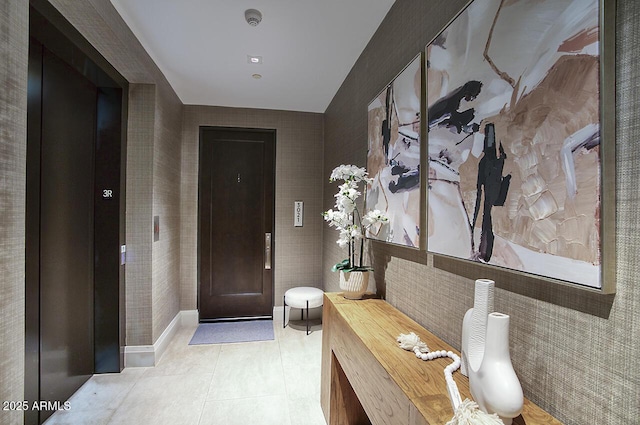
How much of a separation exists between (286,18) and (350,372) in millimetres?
2162

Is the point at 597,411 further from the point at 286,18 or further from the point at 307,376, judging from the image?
the point at 286,18

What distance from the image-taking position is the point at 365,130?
2295mm

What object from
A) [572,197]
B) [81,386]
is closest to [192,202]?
[81,386]

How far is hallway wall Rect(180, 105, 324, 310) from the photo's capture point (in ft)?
12.1

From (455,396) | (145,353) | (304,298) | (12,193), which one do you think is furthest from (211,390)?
(455,396)

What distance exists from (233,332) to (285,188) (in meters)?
1.81

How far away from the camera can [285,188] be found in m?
3.86

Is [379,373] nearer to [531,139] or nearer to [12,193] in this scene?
[531,139]

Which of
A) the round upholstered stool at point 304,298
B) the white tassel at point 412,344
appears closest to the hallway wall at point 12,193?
the white tassel at point 412,344

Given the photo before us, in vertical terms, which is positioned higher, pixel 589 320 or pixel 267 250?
pixel 589 320

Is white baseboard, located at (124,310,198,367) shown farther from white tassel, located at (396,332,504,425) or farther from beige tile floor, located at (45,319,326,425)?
white tassel, located at (396,332,504,425)

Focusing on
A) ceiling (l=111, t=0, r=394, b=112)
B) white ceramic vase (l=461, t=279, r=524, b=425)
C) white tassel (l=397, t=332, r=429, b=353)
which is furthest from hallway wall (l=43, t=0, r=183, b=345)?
white ceramic vase (l=461, t=279, r=524, b=425)

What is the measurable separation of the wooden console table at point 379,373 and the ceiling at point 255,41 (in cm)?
183

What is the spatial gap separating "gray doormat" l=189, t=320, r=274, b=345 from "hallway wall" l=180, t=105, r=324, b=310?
0.33 metres
